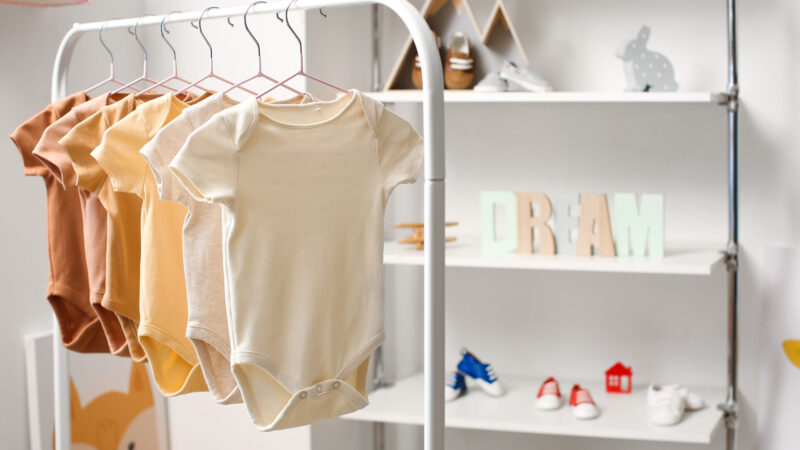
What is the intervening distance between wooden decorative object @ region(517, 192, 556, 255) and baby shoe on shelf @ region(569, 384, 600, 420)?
1.17 ft

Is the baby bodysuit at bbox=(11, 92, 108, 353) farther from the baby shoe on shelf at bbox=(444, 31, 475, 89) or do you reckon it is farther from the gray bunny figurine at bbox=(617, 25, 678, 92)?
the gray bunny figurine at bbox=(617, 25, 678, 92)

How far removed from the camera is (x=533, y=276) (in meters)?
2.35

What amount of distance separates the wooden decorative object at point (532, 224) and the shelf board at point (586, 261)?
0.12 ft

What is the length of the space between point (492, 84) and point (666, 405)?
0.86 m

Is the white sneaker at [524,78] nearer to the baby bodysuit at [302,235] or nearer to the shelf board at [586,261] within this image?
the shelf board at [586,261]

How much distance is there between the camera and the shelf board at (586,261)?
6.08 feet

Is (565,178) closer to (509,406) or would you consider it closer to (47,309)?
(509,406)

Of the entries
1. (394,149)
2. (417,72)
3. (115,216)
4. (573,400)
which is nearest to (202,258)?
(115,216)

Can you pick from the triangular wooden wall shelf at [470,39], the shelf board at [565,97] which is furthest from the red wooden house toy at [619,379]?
the triangular wooden wall shelf at [470,39]

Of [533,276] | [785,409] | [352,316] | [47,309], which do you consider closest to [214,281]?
[352,316]

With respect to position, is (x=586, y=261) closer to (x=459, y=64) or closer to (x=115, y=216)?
(x=459, y=64)

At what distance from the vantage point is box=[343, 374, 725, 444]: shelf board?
Result: 6.26 ft

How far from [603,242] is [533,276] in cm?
40

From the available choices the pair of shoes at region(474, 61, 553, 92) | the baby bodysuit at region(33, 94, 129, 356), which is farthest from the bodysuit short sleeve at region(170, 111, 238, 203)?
the pair of shoes at region(474, 61, 553, 92)
